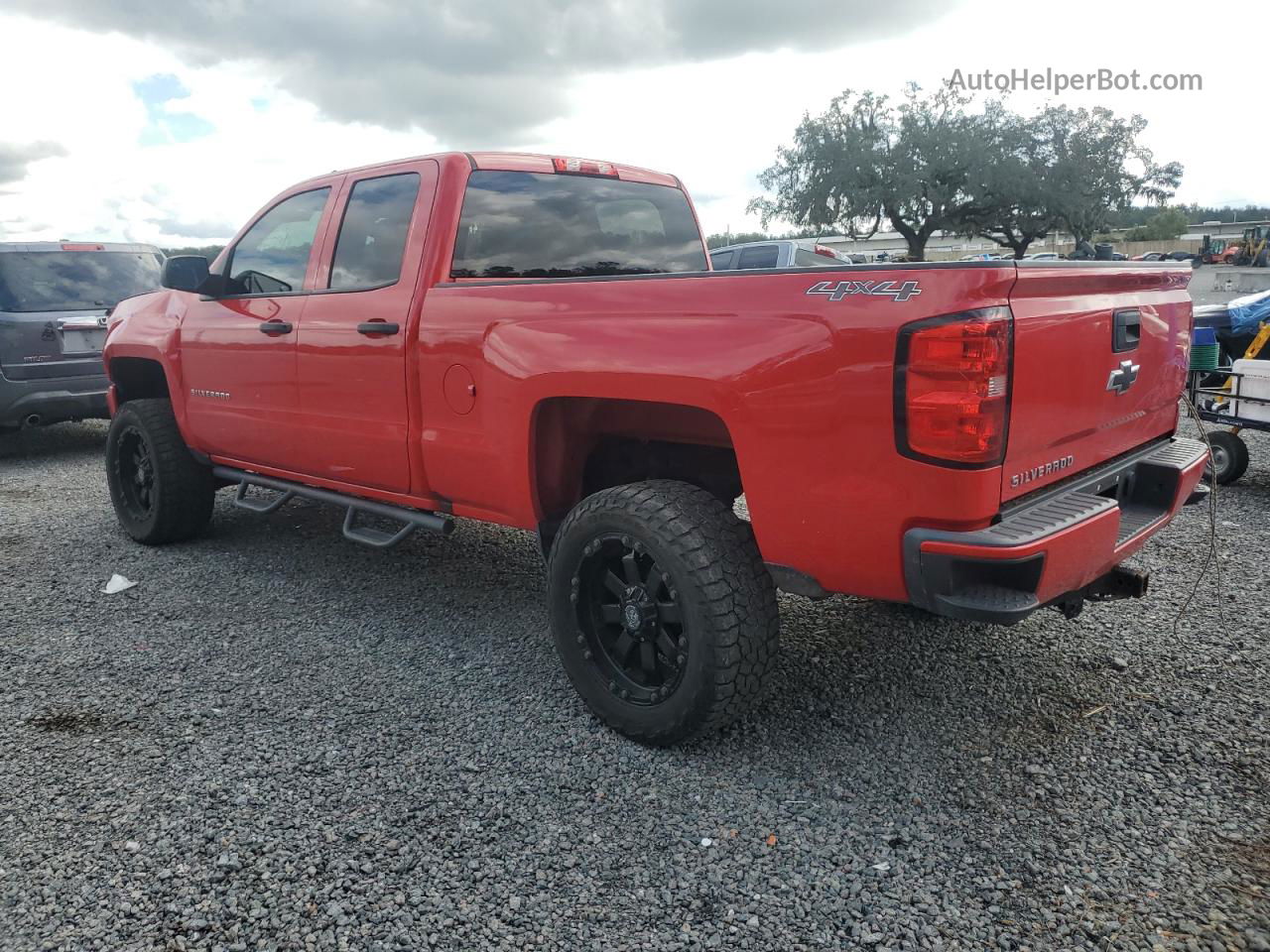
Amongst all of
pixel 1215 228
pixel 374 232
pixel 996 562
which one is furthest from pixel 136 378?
pixel 1215 228

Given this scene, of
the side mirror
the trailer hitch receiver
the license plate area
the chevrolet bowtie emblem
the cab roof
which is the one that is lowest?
the trailer hitch receiver

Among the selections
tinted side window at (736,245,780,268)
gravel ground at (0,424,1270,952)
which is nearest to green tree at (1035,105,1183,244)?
tinted side window at (736,245,780,268)

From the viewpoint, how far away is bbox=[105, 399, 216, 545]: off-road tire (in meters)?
5.16

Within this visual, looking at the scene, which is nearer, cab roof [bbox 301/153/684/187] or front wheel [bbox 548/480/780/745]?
front wheel [bbox 548/480/780/745]

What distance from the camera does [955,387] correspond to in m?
2.25

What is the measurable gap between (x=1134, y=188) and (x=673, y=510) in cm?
5095

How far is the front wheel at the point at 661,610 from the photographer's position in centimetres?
274

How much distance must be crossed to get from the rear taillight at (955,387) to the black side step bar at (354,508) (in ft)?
6.75

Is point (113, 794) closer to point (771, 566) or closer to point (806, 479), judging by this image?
point (771, 566)

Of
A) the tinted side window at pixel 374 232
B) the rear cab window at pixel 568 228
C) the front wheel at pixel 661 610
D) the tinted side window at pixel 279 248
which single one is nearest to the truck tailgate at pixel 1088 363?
the front wheel at pixel 661 610

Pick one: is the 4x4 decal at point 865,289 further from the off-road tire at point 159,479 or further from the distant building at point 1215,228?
the distant building at point 1215,228

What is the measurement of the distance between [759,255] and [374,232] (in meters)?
12.2

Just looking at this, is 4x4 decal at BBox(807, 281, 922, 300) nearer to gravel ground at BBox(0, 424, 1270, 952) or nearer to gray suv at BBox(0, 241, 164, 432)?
gravel ground at BBox(0, 424, 1270, 952)

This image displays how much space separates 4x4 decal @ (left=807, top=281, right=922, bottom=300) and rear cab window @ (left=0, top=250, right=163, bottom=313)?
7795mm
